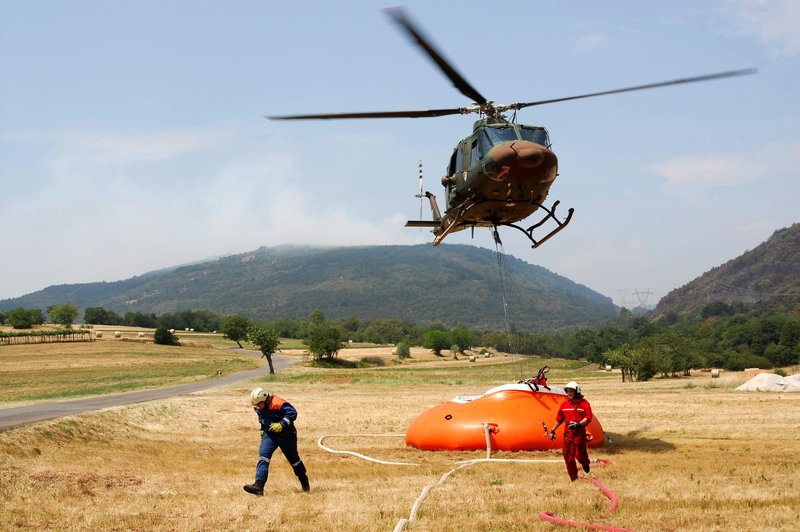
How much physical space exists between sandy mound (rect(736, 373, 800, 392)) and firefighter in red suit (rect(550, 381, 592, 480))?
1206 inches

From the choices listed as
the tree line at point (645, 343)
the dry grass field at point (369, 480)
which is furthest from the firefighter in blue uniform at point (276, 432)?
the tree line at point (645, 343)

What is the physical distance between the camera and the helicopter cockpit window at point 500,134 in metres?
17.8

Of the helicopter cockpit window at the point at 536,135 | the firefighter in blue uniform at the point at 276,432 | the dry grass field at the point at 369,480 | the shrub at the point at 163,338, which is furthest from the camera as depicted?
the shrub at the point at 163,338

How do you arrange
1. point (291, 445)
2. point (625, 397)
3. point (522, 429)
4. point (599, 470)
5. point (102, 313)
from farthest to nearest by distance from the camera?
point (102, 313) → point (625, 397) → point (522, 429) → point (599, 470) → point (291, 445)

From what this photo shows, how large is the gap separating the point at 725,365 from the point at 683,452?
95458 mm

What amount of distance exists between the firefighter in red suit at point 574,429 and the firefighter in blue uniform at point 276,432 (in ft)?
16.0

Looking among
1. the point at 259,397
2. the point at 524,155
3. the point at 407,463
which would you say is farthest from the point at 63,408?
the point at 524,155

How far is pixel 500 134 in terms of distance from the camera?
706 inches

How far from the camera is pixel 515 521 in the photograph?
33.0 ft

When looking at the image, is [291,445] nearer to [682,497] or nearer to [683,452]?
[682,497]

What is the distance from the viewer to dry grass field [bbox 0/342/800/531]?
10.3 m

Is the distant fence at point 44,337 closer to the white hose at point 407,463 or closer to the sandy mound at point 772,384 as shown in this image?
the sandy mound at point 772,384

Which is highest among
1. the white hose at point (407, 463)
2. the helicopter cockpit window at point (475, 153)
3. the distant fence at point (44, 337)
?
the helicopter cockpit window at point (475, 153)

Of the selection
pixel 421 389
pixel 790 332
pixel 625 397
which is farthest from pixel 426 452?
pixel 790 332
